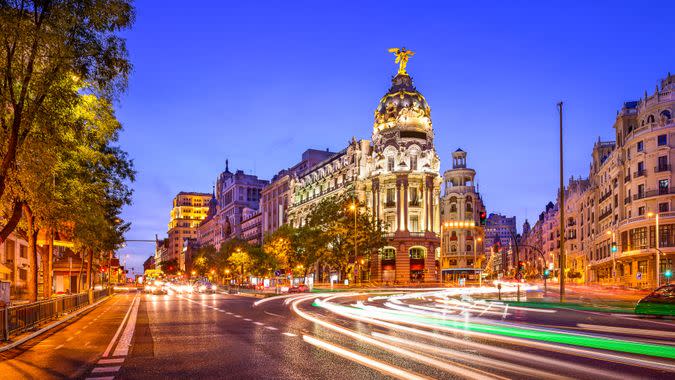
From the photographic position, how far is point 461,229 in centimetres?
13625

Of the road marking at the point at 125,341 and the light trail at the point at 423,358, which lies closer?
the light trail at the point at 423,358

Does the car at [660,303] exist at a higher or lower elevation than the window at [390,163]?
lower

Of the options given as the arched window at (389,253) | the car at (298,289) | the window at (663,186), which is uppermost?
the window at (663,186)

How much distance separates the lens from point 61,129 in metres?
19.9

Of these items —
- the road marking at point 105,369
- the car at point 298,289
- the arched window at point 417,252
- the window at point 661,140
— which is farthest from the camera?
the arched window at point 417,252

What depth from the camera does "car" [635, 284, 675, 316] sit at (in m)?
28.5

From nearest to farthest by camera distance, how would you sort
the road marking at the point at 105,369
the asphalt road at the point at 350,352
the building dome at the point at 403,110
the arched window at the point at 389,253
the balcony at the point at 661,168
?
the asphalt road at the point at 350,352 → the road marking at the point at 105,369 → the balcony at the point at 661,168 → the arched window at the point at 389,253 → the building dome at the point at 403,110

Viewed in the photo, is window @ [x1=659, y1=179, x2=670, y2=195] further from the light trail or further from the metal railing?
the metal railing

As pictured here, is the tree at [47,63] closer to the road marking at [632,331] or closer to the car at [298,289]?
the road marking at [632,331]

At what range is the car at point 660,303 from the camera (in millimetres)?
28500

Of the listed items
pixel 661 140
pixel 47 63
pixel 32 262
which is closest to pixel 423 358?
pixel 47 63

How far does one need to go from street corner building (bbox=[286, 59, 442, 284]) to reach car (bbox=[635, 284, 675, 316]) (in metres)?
68.7

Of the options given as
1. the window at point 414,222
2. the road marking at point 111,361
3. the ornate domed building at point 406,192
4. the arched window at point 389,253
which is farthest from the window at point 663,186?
the road marking at point 111,361

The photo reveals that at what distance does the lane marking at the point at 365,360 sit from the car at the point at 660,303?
1909cm
